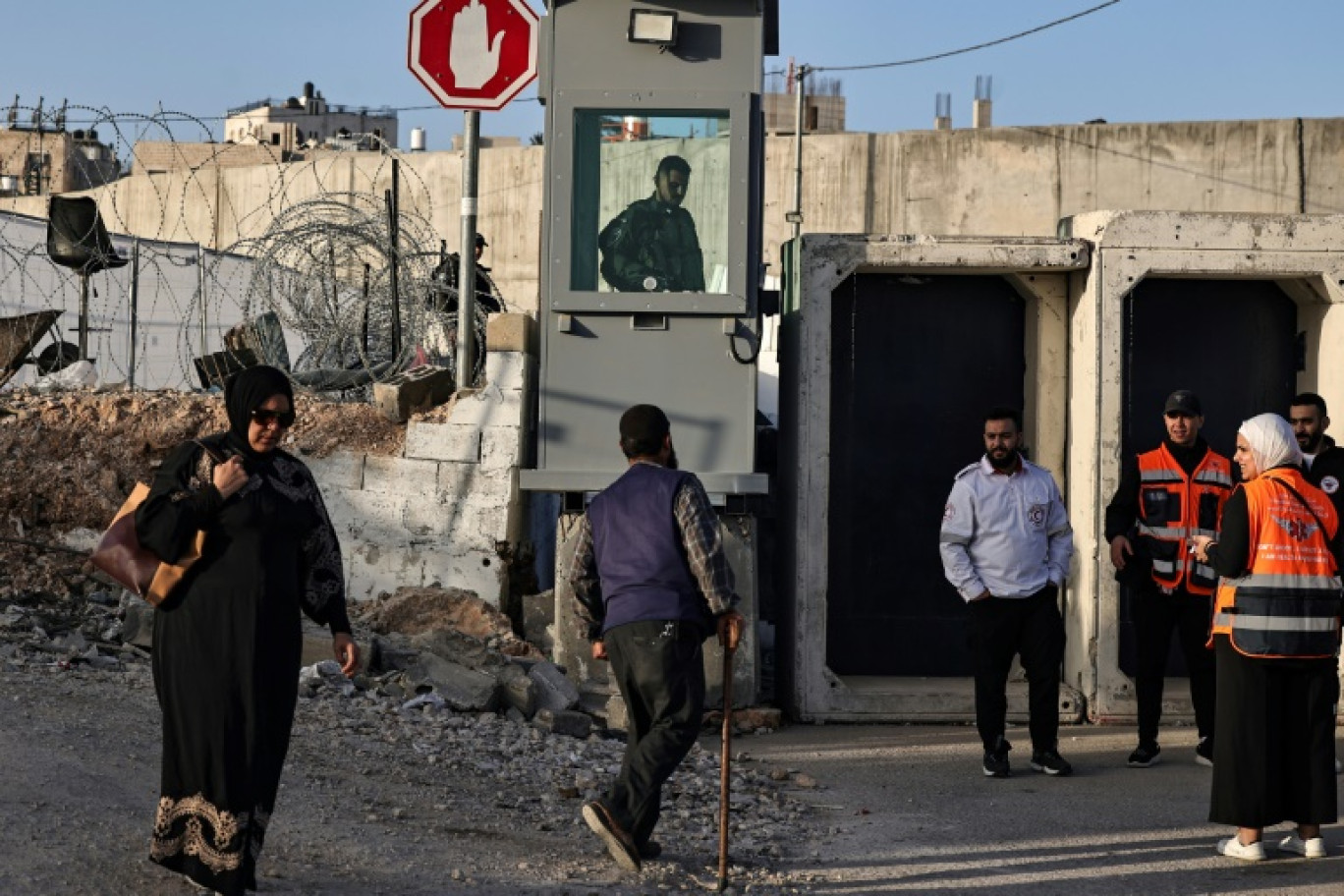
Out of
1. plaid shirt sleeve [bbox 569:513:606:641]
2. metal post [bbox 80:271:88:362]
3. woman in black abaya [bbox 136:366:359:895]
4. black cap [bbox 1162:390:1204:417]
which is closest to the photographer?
woman in black abaya [bbox 136:366:359:895]

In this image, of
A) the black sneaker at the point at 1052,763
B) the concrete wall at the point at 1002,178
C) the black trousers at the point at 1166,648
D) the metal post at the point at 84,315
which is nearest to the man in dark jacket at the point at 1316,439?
the black trousers at the point at 1166,648

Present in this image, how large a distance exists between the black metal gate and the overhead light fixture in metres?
1.76

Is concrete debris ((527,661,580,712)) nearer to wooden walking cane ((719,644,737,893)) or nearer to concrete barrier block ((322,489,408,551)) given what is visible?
concrete barrier block ((322,489,408,551))

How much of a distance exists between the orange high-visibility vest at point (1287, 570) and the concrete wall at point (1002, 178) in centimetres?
2170

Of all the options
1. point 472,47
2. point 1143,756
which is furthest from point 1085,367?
point 472,47

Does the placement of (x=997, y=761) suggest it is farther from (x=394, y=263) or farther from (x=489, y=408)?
(x=394, y=263)

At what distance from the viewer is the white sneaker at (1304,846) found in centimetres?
717

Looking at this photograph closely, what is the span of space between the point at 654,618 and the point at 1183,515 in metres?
3.47

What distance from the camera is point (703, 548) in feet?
21.5

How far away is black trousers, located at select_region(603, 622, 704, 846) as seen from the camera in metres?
6.52

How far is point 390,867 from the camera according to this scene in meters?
6.44

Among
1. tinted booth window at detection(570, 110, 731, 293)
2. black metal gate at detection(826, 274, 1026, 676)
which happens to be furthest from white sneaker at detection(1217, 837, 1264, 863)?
tinted booth window at detection(570, 110, 731, 293)

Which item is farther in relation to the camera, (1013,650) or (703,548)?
(1013,650)

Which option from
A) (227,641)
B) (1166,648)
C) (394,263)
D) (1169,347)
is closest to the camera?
(227,641)
